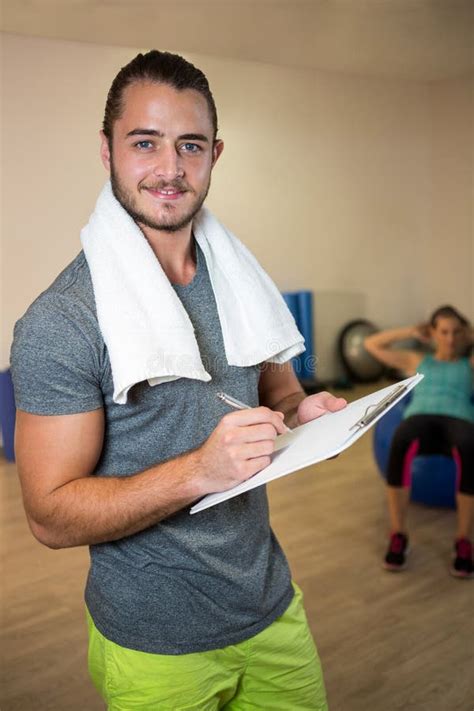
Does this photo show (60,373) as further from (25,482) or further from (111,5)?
(111,5)

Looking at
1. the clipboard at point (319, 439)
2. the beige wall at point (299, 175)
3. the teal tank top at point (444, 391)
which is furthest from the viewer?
the beige wall at point (299, 175)

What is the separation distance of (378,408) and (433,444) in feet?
7.38

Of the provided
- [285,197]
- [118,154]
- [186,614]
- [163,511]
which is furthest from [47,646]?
[285,197]

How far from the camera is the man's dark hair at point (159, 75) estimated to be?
44.7 inches

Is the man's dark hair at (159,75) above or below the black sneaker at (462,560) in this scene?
above

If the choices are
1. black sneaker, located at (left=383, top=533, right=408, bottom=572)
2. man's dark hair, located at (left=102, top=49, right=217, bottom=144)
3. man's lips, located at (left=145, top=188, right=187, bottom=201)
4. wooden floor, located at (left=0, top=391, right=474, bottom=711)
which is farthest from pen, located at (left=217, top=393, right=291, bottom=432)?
black sneaker, located at (left=383, top=533, right=408, bottom=572)

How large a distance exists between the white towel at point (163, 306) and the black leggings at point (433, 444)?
1.85 m

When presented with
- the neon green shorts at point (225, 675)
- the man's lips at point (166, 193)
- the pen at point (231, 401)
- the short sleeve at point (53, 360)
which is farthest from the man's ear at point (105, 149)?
the neon green shorts at point (225, 675)

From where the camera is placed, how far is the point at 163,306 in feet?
3.74

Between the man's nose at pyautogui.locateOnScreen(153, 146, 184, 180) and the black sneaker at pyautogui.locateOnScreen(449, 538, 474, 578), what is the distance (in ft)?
7.33

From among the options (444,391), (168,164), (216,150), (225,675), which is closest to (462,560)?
(444,391)

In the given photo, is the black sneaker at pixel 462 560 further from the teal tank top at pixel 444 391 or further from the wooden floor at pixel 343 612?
the teal tank top at pixel 444 391

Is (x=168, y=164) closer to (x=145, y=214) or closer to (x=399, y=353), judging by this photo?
(x=145, y=214)

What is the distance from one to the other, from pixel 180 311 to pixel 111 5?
11.0 feet
